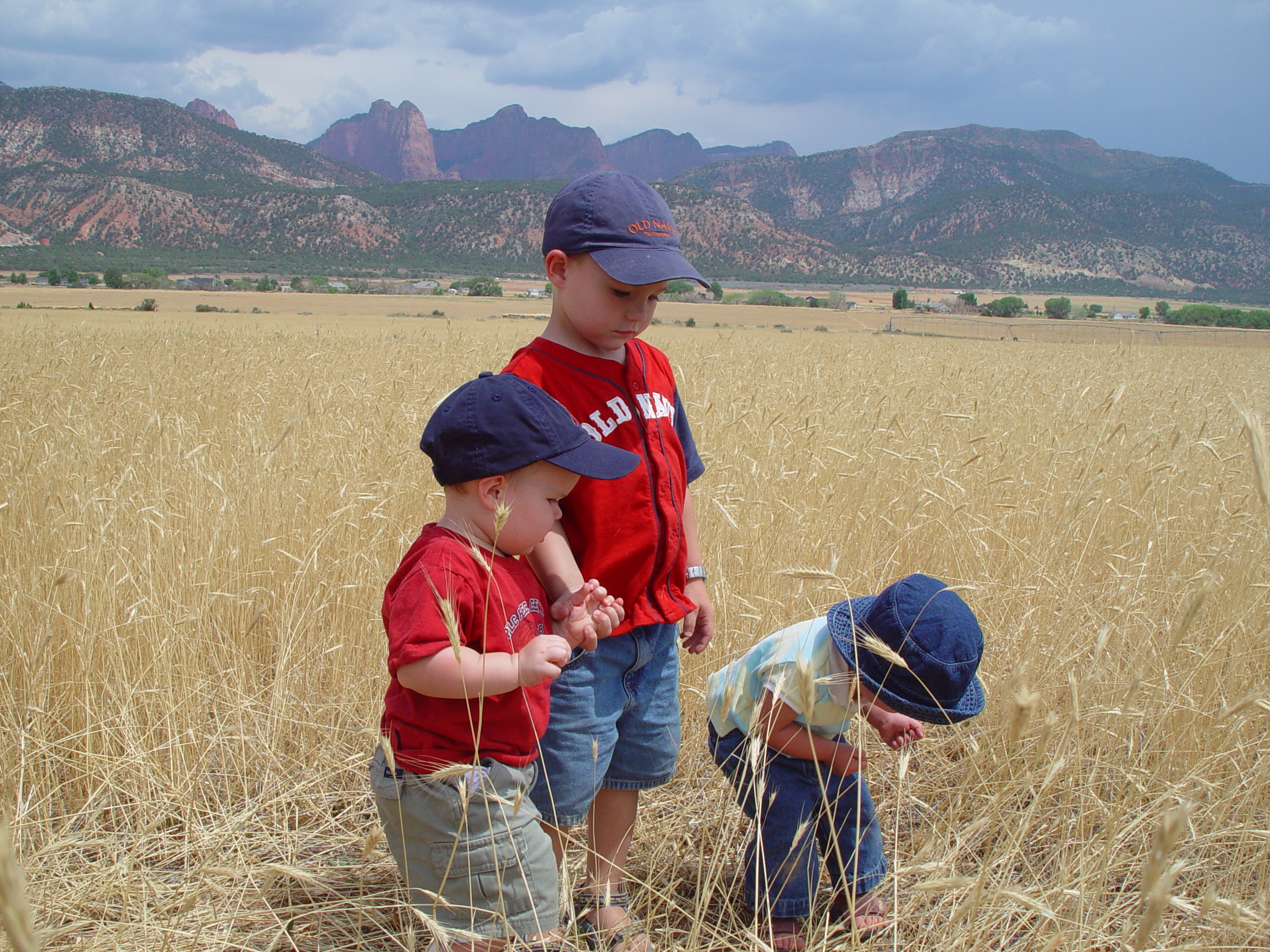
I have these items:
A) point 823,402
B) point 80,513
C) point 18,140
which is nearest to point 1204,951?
point 80,513

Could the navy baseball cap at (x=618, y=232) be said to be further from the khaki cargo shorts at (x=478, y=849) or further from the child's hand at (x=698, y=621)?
the khaki cargo shorts at (x=478, y=849)

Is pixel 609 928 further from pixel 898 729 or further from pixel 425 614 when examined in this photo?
pixel 425 614

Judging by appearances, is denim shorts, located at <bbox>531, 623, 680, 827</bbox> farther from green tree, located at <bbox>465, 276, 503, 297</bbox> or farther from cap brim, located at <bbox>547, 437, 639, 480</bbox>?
green tree, located at <bbox>465, 276, 503, 297</bbox>

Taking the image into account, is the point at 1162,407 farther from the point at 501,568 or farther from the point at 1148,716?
the point at 501,568

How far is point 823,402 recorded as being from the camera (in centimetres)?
569

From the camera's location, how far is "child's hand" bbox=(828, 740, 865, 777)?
158cm

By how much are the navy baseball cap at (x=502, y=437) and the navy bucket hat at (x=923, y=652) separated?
597 millimetres

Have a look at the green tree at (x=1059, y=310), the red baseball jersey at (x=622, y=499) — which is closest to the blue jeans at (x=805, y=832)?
the red baseball jersey at (x=622, y=499)

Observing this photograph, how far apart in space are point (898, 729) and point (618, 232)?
44.9 inches

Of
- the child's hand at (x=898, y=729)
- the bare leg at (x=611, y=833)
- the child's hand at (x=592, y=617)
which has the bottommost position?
the bare leg at (x=611, y=833)

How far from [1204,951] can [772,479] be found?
223cm

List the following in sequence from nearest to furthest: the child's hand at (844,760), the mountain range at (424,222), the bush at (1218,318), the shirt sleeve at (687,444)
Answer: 1. the child's hand at (844,760)
2. the shirt sleeve at (687,444)
3. the bush at (1218,318)
4. the mountain range at (424,222)

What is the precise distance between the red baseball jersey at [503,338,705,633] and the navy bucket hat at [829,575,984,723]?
389 millimetres

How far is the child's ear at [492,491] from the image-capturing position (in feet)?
4.43
